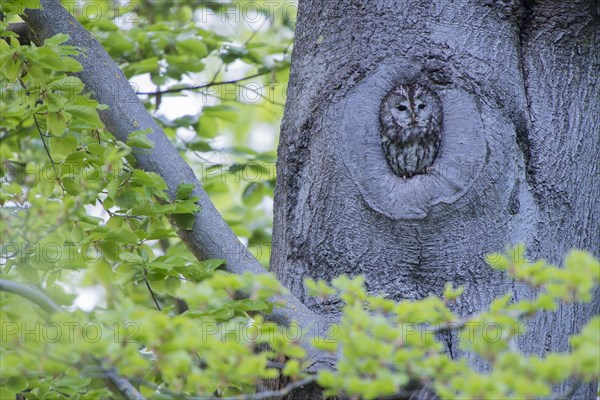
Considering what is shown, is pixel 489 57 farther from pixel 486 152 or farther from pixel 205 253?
pixel 205 253

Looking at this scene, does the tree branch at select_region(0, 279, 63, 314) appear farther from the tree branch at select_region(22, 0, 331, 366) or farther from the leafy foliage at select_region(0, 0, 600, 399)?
the tree branch at select_region(22, 0, 331, 366)

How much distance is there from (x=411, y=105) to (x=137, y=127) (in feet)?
2.73

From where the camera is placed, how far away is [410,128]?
176 cm

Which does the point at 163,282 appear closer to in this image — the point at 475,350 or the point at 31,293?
the point at 31,293

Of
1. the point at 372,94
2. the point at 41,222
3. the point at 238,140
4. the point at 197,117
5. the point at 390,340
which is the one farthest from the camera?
the point at 238,140

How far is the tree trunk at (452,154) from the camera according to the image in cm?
174

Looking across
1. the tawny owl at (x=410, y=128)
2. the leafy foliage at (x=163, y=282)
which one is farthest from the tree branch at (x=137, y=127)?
the tawny owl at (x=410, y=128)

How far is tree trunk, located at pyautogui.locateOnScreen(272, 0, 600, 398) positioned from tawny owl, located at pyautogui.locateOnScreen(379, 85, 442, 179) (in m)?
0.02

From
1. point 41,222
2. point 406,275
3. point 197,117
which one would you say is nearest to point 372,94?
point 406,275

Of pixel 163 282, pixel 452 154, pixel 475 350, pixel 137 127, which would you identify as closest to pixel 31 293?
pixel 163 282

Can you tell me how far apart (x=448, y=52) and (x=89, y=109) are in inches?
40.8

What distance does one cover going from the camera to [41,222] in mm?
1718

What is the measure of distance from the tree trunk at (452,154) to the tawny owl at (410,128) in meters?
0.02

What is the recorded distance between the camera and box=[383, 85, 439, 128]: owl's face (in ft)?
5.80
